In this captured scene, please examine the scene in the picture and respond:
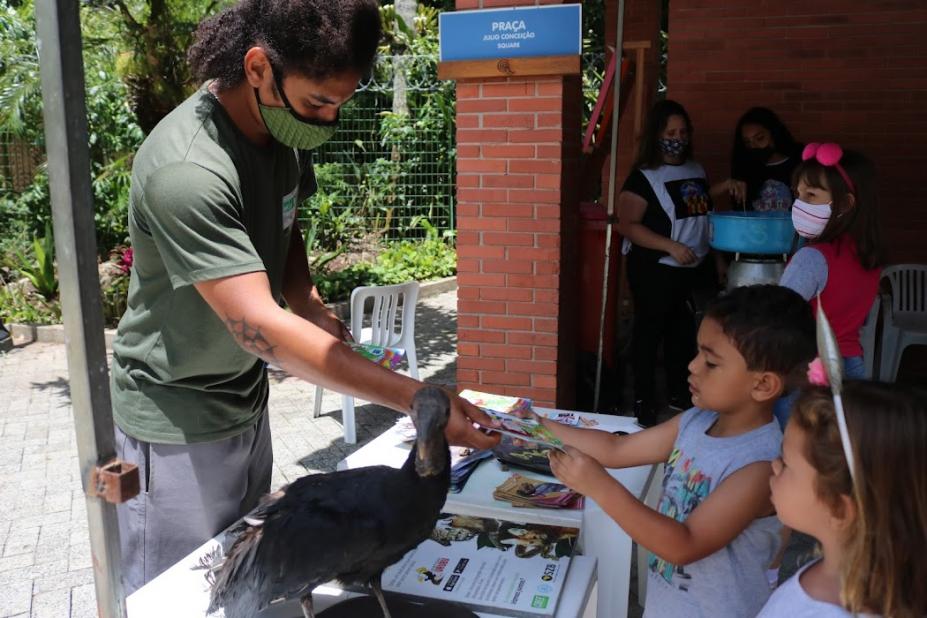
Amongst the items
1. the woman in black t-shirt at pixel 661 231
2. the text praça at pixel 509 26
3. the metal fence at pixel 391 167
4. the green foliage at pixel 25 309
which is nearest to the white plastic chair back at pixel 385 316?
the woman in black t-shirt at pixel 661 231

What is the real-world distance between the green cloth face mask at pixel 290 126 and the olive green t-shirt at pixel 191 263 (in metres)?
0.06

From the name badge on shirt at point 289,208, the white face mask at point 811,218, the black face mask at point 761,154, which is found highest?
the black face mask at point 761,154

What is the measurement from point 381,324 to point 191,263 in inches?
167

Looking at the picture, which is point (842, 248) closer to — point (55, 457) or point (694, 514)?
point (694, 514)

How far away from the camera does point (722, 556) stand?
1.82 meters

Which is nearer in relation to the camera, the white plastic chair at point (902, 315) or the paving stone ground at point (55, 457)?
the paving stone ground at point (55, 457)

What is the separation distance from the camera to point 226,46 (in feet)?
5.98

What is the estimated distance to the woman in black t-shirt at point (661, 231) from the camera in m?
5.06

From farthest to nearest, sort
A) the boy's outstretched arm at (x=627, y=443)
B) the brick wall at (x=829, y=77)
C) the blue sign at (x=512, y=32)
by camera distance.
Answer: the brick wall at (x=829, y=77)
the blue sign at (x=512, y=32)
the boy's outstretched arm at (x=627, y=443)

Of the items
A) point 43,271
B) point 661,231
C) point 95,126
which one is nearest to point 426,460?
point 661,231

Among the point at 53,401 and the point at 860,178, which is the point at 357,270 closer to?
the point at 53,401

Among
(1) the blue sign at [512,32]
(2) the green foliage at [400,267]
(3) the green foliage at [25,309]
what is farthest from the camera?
(2) the green foliage at [400,267]

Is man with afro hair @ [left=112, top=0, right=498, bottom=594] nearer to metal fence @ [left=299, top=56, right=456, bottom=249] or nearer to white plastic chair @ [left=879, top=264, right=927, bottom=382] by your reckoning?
white plastic chair @ [left=879, top=264, right=927, bottom=382]

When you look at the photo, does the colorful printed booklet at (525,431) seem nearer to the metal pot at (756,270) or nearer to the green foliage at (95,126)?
the metal pot at (756,270)
